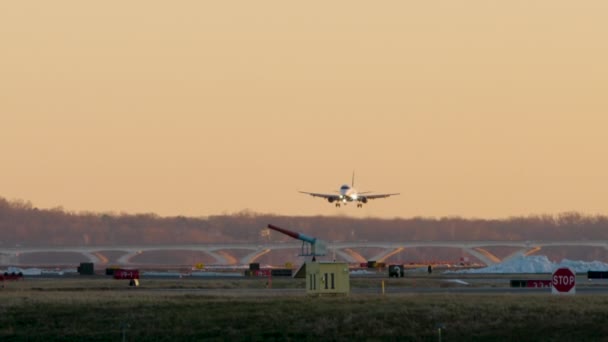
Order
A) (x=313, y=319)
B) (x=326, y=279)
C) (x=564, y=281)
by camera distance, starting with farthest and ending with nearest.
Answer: (x=564, y=281) < (x=326, y=279) < (x=313, y=319)

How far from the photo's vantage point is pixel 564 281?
78875mm

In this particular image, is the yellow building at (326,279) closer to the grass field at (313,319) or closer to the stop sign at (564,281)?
the grass field at (313,319)

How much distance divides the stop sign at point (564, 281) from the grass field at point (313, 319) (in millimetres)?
3869

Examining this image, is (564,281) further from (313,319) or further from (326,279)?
(313,319)

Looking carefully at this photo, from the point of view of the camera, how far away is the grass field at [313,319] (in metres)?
59.0

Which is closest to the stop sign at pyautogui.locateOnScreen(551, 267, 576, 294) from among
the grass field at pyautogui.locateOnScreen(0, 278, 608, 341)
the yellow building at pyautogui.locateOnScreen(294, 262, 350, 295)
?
the grass field at pyautogui.locateOnScreen(0, 278, 608, 341)

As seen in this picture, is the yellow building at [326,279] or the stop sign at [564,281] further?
the stop sign at [564,281]

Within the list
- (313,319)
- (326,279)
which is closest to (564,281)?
(326,279)

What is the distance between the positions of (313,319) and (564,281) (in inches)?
863

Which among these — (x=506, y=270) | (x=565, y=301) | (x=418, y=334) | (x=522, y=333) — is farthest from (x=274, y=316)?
(x=506, y=270)

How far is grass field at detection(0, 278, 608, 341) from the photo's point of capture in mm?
59000

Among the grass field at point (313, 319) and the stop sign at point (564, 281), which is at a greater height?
the stop sign at point (564, 281)

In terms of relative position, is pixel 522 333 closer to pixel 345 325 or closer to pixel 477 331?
pixel 477 331

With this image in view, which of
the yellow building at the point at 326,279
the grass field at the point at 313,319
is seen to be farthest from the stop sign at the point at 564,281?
the yellow building at the point at 326,279
